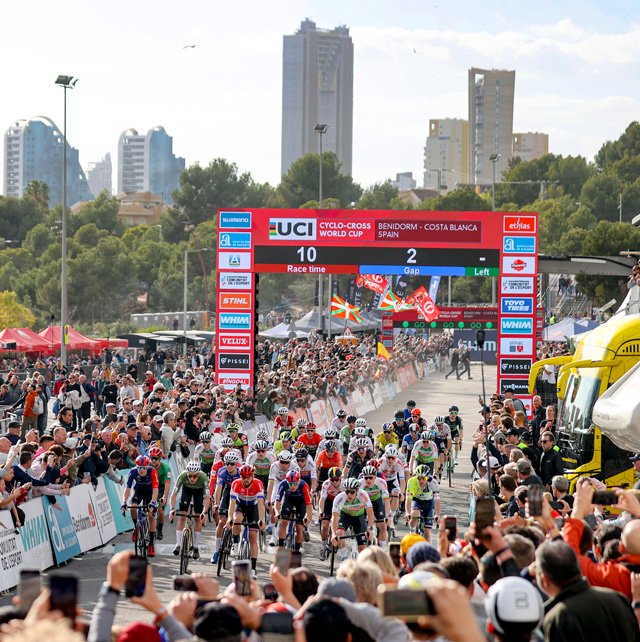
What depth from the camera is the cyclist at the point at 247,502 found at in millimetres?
16031

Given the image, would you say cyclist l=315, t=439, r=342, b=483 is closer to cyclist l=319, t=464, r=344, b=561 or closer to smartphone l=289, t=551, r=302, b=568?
cyclist l=319, t=464, r=344, b=561

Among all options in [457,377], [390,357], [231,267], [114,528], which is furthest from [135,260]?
[114,528]

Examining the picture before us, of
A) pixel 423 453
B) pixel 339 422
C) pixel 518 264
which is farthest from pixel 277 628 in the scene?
pixel 518 264

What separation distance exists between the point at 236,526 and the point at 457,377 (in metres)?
→ 43.8

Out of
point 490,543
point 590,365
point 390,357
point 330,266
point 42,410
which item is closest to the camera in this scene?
point 490,543

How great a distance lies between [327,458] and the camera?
19.4 meters

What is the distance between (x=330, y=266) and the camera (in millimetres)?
A: 30688

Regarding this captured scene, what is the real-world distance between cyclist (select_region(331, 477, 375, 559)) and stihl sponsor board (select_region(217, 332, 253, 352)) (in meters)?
15.2

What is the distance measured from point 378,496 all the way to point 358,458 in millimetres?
2089

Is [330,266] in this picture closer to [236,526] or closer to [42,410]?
[42,410]

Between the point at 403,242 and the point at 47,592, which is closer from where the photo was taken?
the point at 47,592

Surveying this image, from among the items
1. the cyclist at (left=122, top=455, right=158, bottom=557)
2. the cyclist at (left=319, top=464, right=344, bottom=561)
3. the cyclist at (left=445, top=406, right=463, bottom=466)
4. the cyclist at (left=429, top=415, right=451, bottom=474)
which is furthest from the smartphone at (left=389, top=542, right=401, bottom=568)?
the cyclist at (left=445, top=406, right=463, bottom=466)

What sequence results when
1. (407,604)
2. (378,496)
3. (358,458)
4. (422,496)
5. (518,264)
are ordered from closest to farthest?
(407,604) < (378,496) < (422,496) < (358,458) < (518,264)

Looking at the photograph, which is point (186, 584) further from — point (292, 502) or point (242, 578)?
point (292, 502)
